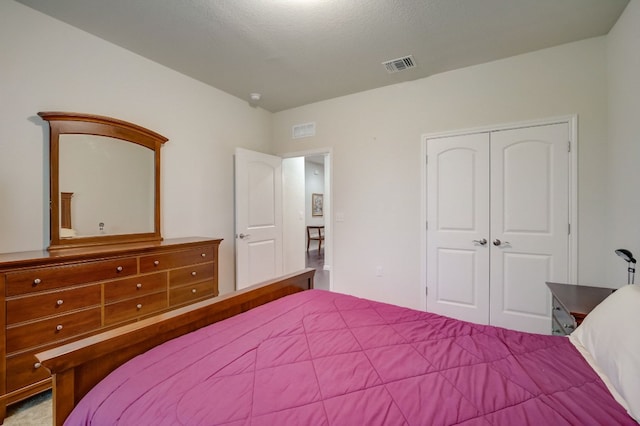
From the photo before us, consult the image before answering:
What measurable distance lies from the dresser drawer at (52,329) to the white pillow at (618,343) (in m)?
2.71

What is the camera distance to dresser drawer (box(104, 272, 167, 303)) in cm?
203

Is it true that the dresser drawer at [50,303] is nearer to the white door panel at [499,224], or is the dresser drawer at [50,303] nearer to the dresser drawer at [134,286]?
the dresser drawer at [134,286]

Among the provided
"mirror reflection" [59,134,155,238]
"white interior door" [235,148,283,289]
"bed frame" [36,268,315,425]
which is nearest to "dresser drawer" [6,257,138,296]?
"mirror reflection" [59,134,155,238]

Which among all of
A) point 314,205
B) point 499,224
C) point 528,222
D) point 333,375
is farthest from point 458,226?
point 314,205

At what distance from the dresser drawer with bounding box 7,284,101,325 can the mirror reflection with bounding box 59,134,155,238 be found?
55cm

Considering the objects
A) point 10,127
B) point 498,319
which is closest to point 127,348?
point 10,127

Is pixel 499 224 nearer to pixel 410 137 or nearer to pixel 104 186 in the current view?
pixel 410 137

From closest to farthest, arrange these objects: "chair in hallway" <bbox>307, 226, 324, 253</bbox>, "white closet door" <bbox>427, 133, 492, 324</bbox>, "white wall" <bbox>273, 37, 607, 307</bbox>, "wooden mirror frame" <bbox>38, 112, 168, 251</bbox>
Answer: "wooden mirror frame" <bbox>38, 112, 168, 251</bbox>, "white wall" <bbox>273, 37, 607, 307</bbox>, "white closet door" <bbox>427, 133, 492, 324</bbox>, "chair in hallway" <bbox>307, 226, 324, 253</bbox>

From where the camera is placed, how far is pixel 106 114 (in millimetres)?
2432

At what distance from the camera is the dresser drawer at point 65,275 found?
Result: 5.37ft

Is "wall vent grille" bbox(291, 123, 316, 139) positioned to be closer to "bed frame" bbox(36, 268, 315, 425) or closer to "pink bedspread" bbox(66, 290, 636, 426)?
"bed frame" bbox(36, 268, 315, 425)

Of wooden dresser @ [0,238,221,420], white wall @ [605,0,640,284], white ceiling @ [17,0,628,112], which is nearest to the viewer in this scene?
wooden dresser @ [0,238,221,420]

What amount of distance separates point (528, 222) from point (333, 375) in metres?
2.55

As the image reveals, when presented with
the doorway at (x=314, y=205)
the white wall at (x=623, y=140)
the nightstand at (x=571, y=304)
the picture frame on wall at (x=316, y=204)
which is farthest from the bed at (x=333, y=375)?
the picture frame on wall at (x=316, y=204)
